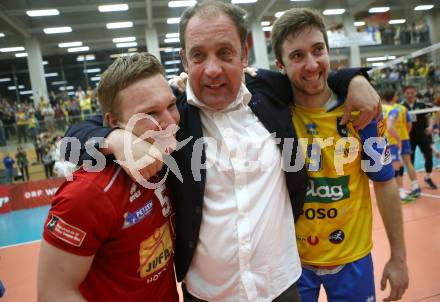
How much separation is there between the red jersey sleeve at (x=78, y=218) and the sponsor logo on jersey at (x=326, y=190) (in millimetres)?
1114

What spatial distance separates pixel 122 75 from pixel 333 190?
1223 mm

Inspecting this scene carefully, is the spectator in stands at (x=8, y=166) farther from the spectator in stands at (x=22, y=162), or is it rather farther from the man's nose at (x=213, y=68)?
the man's nose at (x=213, y=68)

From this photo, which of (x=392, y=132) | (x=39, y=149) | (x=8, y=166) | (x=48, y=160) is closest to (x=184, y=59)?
(x=392, y=132)

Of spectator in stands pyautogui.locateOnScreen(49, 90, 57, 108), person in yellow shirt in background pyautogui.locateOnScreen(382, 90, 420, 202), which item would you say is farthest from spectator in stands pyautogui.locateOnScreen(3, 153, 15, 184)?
person in yellow shirt in background pyautogui.locateOnScreen(382, 90, 420, 202)

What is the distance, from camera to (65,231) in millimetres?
1158

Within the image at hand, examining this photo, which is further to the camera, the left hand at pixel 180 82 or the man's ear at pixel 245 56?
the left hand at pixel 180 82

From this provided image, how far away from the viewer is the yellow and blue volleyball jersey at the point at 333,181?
1.88 m

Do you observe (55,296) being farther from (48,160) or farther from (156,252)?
(48,160)

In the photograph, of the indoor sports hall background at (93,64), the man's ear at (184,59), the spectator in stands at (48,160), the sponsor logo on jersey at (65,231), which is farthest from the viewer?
the spectator in stands at (48,160)

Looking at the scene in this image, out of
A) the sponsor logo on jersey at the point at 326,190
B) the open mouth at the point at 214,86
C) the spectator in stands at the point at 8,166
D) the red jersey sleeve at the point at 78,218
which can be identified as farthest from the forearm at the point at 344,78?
the spectator in stands at the point at 8,166

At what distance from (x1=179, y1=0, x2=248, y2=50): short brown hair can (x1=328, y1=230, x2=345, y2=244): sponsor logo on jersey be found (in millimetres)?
1100

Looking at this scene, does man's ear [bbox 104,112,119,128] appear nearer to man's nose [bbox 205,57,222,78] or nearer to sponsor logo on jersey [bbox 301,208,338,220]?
man's nose [bbox 205,57,222,78]

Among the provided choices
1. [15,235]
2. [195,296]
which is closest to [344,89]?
[195,296]

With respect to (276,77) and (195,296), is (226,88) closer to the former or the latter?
(276,77)
